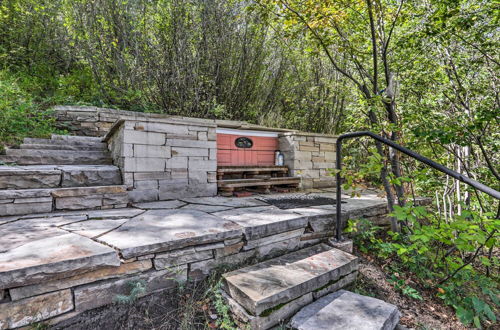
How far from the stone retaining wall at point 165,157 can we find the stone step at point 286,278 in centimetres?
164

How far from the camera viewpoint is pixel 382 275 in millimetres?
2094

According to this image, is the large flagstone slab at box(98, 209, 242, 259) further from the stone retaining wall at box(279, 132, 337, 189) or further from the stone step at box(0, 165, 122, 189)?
the stone retaining wall at box(279, 132, 337, 189)

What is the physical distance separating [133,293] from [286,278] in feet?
3.00

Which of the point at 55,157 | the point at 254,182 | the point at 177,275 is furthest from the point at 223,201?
the point at 55,157

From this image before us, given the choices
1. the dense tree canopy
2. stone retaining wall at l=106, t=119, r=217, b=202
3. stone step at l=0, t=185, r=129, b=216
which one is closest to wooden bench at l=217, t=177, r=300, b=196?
stone retaining wall at l=106, t=119, r=217, b=202

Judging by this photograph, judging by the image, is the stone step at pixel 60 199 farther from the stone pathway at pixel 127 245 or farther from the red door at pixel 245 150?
the red door at pixel 245 150

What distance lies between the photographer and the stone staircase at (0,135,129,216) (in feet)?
6.64

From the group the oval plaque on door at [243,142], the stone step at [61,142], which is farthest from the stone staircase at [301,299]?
the stone step at [61,142]

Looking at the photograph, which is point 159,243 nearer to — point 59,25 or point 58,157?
point 58,157

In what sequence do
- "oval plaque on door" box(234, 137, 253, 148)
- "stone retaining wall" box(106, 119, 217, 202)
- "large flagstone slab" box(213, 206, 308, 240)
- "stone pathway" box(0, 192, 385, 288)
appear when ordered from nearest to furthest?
1. "stone pathway" box(0, 192, 385, 288)
2. "large flagstone slab" box(213, 206, 308, 240)
3. "stone retaining wall" box(106, 119, 217, 202)
4. "oval plaque on door" box(234, 137, 253, 148)

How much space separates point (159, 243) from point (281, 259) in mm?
916

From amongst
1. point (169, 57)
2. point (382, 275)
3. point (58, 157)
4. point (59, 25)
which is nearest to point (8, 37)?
point (59, 25)

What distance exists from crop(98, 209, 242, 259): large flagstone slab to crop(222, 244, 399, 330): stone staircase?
11.9 inches

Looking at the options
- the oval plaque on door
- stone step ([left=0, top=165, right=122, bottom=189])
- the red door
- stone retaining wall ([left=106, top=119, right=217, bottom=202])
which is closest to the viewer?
stone step ([left=0, top=165, right=122, bottom=189])
